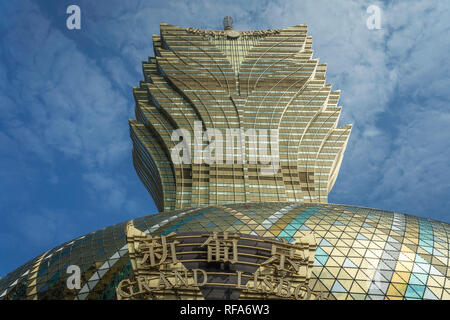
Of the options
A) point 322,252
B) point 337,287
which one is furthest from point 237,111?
point 337,287

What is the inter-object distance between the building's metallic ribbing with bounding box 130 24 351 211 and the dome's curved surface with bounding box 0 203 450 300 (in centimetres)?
3054

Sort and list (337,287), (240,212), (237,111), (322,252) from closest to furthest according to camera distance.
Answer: (337,287)
(322,252)
(240,212)
(237,111)

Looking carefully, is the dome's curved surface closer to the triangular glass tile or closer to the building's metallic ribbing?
the triangular glass tile

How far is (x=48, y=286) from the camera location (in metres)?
30.0

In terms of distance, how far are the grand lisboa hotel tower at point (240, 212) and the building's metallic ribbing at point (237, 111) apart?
25cm

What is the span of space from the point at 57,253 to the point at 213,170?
39.6 m

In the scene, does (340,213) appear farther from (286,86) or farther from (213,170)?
(286,86)

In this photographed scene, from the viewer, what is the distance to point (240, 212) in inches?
1490

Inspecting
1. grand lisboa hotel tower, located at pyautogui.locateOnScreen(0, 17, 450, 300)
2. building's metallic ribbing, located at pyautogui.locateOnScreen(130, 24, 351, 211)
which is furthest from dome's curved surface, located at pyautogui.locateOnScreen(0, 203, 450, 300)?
building's metallic ribbing, located at pyautogui.locateOnScreen(130, 24, 351, 211)

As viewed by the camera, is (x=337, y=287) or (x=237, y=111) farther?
(x=237, y=111)

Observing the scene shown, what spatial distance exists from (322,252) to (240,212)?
9.83 metres

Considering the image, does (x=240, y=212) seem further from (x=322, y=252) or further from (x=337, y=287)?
(x=337, y=287)

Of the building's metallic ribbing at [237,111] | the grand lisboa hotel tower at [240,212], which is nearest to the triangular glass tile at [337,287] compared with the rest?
the grand lisboa hotel tower at [240,212]

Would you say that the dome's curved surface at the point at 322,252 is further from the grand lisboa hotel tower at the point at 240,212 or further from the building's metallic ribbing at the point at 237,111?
the building's metallic ribbing at the point at 237,111
